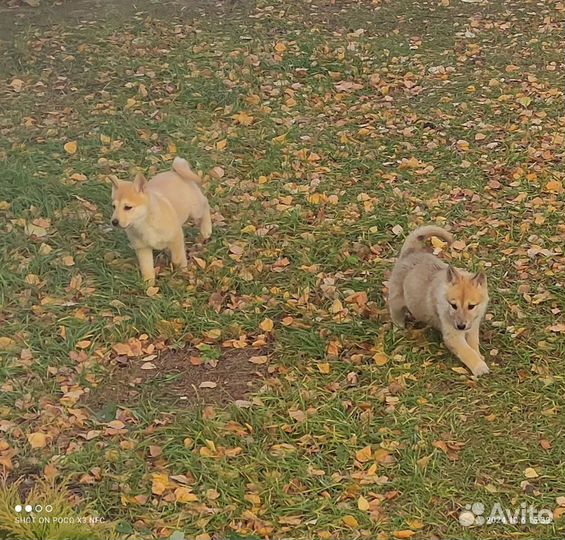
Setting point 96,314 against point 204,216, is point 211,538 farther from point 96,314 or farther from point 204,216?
point 204,216

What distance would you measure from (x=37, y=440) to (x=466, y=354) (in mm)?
2382

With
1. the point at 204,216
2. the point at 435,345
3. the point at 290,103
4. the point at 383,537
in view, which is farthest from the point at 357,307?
the point at 290,103

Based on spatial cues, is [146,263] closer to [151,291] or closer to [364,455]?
[151,291]

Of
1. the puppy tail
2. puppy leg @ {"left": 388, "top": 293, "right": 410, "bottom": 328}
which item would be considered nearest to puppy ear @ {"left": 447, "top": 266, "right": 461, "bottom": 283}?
puppy leg @ {"left": 388, "top": 293, "right": 410, "bottom": 328}

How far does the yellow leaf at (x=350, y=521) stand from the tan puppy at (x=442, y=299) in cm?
130

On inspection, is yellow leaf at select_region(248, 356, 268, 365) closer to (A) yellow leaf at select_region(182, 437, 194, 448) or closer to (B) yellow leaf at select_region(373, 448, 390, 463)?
(A) yellow leaf at select_region(182, 437, 194, 448)

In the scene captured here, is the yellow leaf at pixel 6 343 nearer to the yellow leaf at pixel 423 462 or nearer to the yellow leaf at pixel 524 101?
the yellow leaf at pixel 423 462

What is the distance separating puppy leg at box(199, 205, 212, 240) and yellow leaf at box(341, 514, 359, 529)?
9.29 ft

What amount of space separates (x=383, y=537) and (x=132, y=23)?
7.81 meters

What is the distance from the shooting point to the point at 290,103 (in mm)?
8672

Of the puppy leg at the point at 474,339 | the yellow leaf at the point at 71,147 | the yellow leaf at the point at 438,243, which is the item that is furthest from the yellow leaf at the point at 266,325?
the yellow leaf at the point at 71,147

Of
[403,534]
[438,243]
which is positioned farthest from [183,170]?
[403,534]

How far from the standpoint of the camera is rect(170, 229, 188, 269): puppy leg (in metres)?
6.04

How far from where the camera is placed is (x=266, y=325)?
5.60m
